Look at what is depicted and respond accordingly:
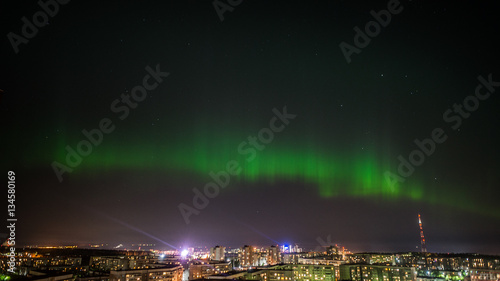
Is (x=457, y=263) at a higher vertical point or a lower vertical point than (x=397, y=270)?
lower

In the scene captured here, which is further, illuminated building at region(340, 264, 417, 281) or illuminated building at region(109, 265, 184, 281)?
illuminated building at region(340, 264, 417, 281)

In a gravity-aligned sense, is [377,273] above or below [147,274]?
below

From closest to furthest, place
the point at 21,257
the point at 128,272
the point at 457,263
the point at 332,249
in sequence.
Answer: the point at 128,272, the point at 21,257, the point at 457,263, the point at 332,249

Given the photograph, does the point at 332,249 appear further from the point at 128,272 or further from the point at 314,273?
the point at 128,272

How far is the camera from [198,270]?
152ft

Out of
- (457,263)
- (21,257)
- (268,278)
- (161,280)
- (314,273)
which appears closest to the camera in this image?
(161,280)

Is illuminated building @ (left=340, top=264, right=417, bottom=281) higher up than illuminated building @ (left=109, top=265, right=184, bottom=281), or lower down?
lower down

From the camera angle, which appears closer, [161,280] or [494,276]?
[161,280]

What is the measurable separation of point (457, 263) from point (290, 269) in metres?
57.4

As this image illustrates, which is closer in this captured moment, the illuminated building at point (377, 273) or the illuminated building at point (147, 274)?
the illuminated building at point (147, 274)

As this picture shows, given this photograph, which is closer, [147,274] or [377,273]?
[147,274]

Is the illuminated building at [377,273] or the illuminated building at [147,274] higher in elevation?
the illuminated building at [147,274]

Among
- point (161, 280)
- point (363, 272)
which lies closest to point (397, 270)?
point (363, 272)

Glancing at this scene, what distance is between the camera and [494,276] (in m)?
52.7
